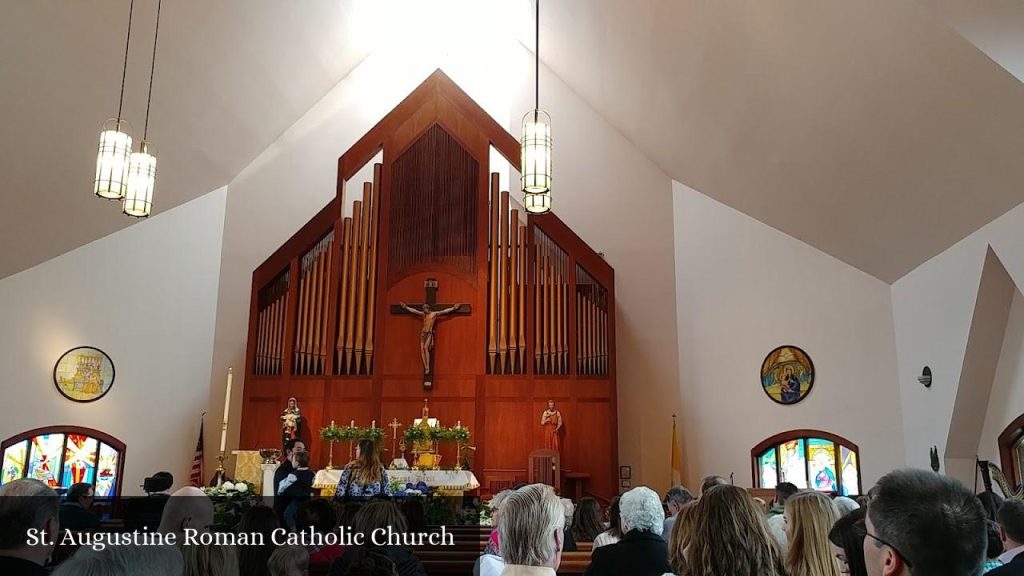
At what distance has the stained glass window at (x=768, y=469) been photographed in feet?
35.7

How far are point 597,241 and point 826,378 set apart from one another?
12.2 ft

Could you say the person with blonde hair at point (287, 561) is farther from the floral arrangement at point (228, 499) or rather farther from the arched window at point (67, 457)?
the arched window at point (67, 457)

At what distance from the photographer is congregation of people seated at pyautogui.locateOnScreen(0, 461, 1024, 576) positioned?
164cm

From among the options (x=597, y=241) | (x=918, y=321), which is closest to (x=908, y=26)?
Result: (x=918, y=321)

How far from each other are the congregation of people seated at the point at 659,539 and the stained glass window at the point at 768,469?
7.38 m

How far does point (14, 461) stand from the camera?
10.5 meters

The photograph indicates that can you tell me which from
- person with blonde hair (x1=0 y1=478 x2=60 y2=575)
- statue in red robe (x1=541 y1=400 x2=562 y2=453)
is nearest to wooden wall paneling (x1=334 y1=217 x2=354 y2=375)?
statue in red robe (x1=541 y1=400 x2=562 y2=453)

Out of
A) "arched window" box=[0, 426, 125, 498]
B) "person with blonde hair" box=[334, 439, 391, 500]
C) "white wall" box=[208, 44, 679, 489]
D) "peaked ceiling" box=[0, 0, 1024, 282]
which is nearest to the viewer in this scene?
"person with blonde hair" box=[334, 439, 391, 500]

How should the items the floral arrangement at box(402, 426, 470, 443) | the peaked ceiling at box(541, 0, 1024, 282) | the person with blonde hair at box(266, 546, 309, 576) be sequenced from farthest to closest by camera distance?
1. the floral arrangement at box(402, 426, 470, 443)
2. the peaked ceiling at box(541, 0, 1024, 282)
3. the person with blonde hair at box(266, 546, 309, 576)

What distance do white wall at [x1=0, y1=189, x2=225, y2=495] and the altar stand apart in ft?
9.75

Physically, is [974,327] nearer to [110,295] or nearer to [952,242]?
[952,242]

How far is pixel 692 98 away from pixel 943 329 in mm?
3863

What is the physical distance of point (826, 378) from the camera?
1062 centimetres

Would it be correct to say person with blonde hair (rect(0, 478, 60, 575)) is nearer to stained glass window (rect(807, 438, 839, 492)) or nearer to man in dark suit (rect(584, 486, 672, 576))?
man in dark suit (rect(584, 486, 672, 576))
